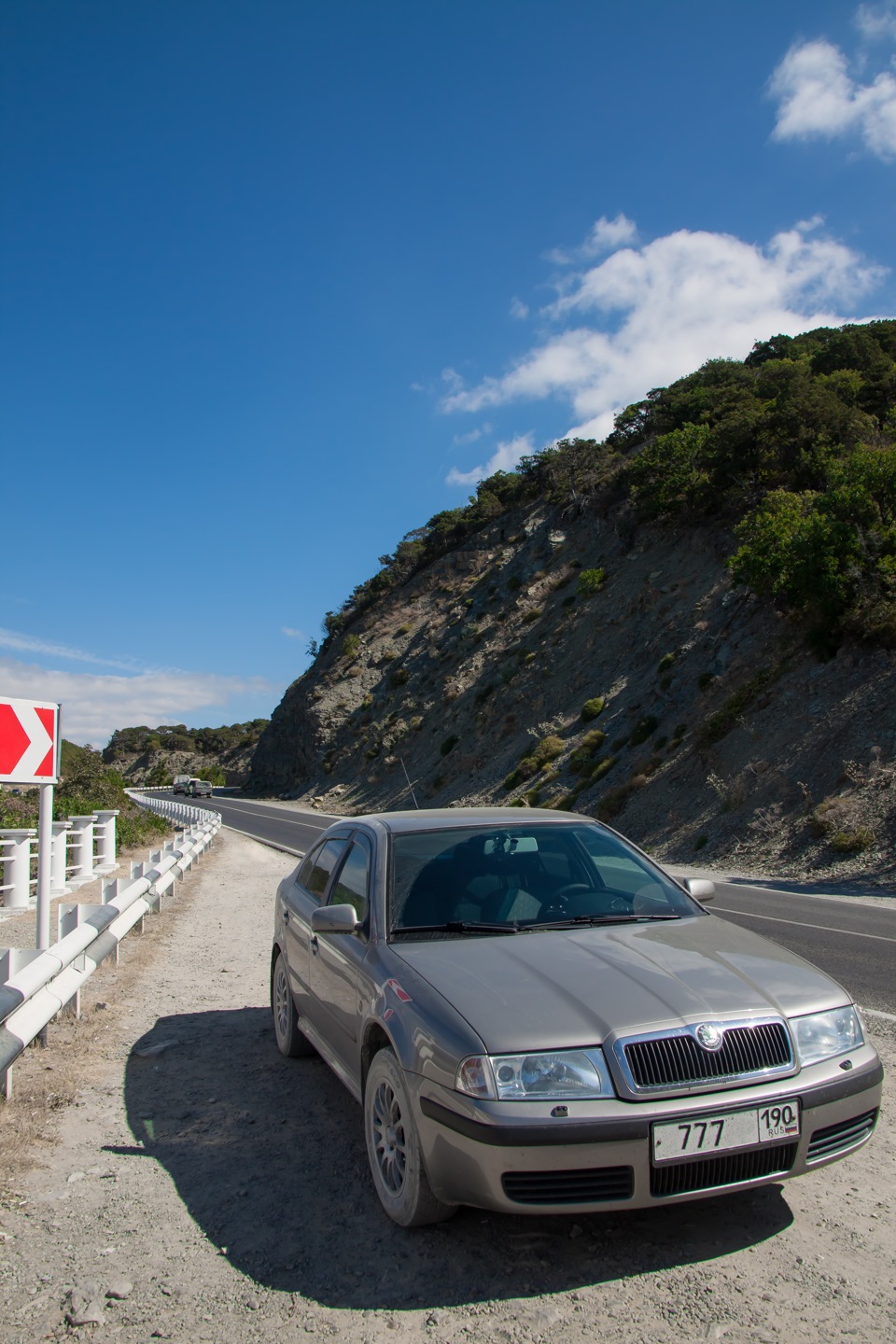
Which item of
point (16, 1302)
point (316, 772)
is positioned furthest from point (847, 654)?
point (316, 772)

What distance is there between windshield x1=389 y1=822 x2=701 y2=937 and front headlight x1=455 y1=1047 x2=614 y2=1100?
1.01m

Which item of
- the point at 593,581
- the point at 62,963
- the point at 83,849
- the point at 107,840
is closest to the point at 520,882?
the point at 62,963

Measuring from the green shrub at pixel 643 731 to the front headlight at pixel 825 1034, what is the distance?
2761 cm

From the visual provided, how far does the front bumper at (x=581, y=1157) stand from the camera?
9.80ft

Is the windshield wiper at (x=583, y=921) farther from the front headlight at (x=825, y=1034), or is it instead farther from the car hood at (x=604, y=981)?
the front headlight at (x=825, y=1034)

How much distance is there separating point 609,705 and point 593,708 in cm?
63

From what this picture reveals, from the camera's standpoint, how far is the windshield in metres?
4.25

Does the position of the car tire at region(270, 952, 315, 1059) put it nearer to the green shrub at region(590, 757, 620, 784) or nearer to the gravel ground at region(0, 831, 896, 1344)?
the gravel ground at region(0, 831, 896, 1344)

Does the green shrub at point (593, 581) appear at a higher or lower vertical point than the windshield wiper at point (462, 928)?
higher

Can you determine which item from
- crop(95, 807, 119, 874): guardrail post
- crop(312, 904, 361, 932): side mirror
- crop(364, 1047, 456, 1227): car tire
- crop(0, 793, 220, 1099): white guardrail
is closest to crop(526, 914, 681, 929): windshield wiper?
crop(312, 904, 361, 932): side mirror

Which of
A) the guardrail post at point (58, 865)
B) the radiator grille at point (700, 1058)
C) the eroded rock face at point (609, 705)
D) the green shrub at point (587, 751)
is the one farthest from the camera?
the green shrub at point (587, 751)

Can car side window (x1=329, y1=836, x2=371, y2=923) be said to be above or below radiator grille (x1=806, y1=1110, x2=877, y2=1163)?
above

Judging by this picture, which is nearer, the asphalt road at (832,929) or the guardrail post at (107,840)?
the asphalt road at (832,929)

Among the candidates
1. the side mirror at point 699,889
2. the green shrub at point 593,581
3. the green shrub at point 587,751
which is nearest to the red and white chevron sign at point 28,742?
the side mirror at point 699,889
